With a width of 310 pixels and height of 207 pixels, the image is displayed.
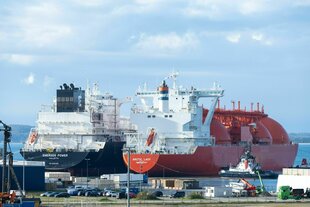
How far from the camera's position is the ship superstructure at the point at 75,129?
11369 centimetres

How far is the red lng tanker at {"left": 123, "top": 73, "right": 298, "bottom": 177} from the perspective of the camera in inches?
4471

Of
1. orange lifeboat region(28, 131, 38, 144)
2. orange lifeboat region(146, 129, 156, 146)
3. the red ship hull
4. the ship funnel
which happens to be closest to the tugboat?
the red ship hull

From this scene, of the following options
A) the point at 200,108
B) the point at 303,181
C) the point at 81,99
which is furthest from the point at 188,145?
the point at 303,181

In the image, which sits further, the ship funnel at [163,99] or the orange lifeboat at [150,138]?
the ship funnel at [163,99]

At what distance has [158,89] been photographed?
394ft

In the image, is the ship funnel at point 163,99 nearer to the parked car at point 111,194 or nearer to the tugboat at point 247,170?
the tugboat at point 247,170

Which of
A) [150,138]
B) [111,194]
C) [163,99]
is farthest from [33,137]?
[111,194]

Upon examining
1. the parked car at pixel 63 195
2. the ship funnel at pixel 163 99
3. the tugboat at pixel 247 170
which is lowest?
the parked car at pixel 63 195

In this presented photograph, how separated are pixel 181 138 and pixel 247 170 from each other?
825 centimetres

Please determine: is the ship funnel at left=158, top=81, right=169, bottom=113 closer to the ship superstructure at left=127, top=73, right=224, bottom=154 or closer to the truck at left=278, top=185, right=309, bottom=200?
the ship superstructure at left=127, top=73, right=224, bottom=154

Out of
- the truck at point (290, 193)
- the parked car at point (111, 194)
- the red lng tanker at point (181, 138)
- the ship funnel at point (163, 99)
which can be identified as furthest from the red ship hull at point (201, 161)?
the truck at point (290, 193)

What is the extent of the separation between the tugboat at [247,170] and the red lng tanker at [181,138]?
2.01 meters

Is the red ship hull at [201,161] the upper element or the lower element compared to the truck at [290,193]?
upper

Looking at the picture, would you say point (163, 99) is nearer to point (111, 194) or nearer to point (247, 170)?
point (247, 170)
